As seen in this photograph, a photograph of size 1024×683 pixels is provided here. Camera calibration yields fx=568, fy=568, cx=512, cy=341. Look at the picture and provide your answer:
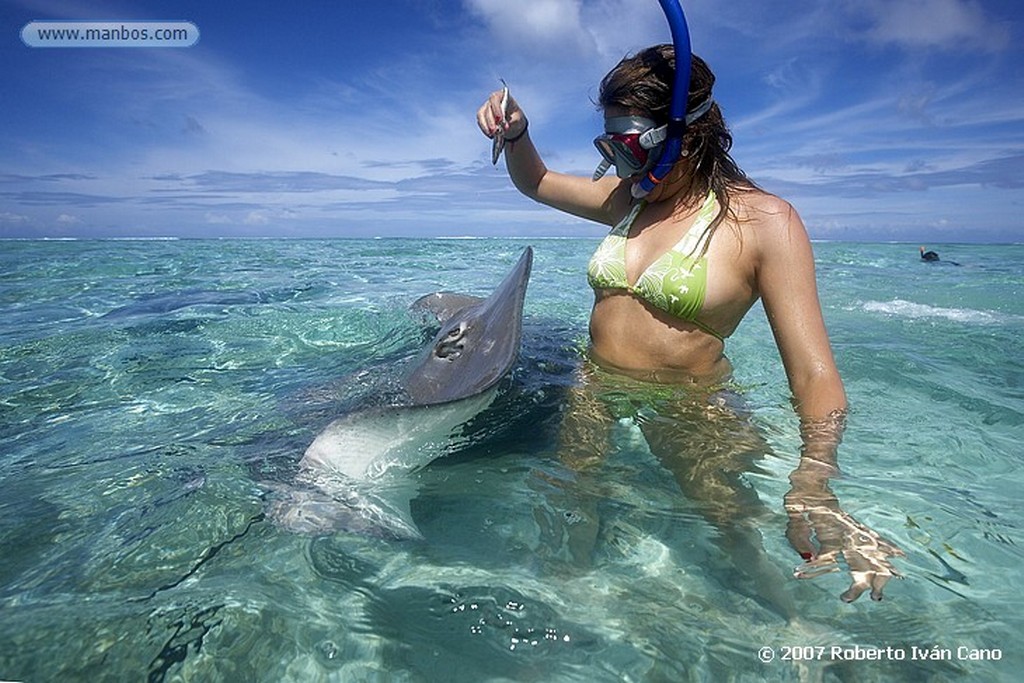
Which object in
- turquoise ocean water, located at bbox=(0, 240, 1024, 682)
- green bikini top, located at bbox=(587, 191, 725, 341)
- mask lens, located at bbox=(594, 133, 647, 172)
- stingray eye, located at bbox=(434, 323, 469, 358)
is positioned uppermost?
mask lens, located at bbox=(594, 133, 647, 172)

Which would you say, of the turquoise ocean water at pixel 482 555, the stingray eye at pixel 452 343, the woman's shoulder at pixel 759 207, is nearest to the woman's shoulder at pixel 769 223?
the woman's shoulder at pixel 759 207

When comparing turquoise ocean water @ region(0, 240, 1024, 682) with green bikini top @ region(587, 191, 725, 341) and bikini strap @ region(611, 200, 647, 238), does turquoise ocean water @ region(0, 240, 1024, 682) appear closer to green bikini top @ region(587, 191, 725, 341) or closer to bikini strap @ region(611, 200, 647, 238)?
green bikini top @ region(587, 191, 725, 341)

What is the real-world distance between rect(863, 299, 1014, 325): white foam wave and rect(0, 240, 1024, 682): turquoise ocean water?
3882 mm

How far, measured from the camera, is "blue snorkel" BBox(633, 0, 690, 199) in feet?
7.98

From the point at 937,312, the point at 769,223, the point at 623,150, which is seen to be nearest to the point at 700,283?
the point at 769,223

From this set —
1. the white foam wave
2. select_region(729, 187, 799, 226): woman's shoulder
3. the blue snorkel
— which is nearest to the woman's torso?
select_region(729, 187, 799, 226): woman's shoulder

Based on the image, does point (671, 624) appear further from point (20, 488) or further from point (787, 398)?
point (20, 488)

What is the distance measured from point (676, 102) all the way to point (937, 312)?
762cm

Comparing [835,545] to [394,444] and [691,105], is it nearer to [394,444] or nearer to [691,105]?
[394,444]

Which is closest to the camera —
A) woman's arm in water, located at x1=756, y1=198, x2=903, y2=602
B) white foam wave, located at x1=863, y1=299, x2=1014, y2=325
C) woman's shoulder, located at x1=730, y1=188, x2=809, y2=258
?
woman's arm in water, located at x1=756, y1=198, x2=903, y2=602

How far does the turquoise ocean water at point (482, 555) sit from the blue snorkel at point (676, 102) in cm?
116

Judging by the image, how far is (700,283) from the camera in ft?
8.53

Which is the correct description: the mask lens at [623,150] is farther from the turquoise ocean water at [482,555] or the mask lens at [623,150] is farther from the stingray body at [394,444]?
the turquoise ocean water at [482,555]

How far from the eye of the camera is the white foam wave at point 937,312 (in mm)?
7379
